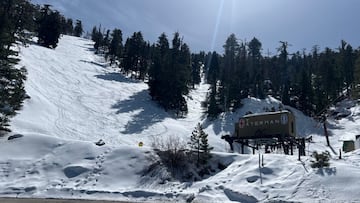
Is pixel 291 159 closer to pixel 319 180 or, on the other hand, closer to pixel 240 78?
pixel 319 180

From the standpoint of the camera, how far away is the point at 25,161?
23.8 meters

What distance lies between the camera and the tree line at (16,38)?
89.6ft

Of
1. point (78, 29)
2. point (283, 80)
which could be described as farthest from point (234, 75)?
point (78, 29)

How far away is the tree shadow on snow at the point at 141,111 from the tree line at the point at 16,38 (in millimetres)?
12751

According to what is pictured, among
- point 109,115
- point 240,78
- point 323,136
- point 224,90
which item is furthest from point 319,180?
point 240,78

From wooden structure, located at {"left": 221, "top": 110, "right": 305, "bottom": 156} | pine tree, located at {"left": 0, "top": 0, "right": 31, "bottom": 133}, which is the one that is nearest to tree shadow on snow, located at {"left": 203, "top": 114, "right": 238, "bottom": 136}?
wooden structure, located at {"left": 221, "top": 110, "right": 305, "bottom": 156}

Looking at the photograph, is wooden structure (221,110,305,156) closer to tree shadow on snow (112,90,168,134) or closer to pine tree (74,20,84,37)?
tree shadow on snow (112,90,168,134)

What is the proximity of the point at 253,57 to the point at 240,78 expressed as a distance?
35411 mm

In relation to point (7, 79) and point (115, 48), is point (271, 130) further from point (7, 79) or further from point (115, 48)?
point (115, 48)

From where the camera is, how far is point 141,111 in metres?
53.1

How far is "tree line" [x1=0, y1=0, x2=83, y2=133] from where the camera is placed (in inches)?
1075

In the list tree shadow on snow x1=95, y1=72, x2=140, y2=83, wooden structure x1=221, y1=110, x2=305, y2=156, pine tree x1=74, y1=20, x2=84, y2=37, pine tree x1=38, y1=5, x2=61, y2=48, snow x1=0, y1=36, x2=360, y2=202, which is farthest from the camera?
pine tree x1=74, y1=20, x2=84, y2=37

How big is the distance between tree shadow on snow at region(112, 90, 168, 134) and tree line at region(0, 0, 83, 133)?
12.8 m

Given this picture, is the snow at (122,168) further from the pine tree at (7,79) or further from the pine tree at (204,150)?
the pine tree at (7,79)
